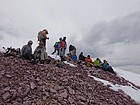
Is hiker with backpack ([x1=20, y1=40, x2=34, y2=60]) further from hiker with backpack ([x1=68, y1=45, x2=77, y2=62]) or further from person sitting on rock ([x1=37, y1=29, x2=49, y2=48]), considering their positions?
hiker with backpack ([x1=68, y1=45, x2=77, y2=62])

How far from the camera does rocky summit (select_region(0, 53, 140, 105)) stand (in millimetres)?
10070

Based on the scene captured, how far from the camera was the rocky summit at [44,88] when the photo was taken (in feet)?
33.0

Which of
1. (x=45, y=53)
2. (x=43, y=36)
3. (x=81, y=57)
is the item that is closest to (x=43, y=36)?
(x=43, y=36)

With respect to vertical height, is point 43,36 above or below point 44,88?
above

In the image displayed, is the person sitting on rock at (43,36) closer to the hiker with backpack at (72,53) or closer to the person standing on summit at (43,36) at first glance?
the person standing on summit at (43,36)

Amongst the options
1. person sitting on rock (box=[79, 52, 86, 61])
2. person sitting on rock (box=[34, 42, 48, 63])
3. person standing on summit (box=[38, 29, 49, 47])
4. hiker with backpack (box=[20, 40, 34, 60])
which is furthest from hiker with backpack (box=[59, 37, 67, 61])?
hiker with backpack (box=[20, 40, 34, 60])

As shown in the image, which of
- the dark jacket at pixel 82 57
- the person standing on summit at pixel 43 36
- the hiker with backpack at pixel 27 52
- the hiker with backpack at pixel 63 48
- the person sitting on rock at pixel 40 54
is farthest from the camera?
the dark jacket at pixel 82 57

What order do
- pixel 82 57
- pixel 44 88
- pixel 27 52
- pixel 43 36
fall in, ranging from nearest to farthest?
1. pixel 44 88
2. pixel 27 52
3. pixel 43 36
4. pixel 82 57

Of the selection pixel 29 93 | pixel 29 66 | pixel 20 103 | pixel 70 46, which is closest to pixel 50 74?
pixel 29 66

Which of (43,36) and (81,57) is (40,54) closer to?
(43,36)

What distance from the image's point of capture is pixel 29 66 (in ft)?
45.7

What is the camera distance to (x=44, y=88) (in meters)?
11.1

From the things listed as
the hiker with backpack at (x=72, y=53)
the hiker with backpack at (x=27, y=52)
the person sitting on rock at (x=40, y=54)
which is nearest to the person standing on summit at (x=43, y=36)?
the person sitting on rock at (x=40, y=54)

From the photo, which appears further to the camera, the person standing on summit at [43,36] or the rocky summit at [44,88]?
the person standing on summit at [43,36]
